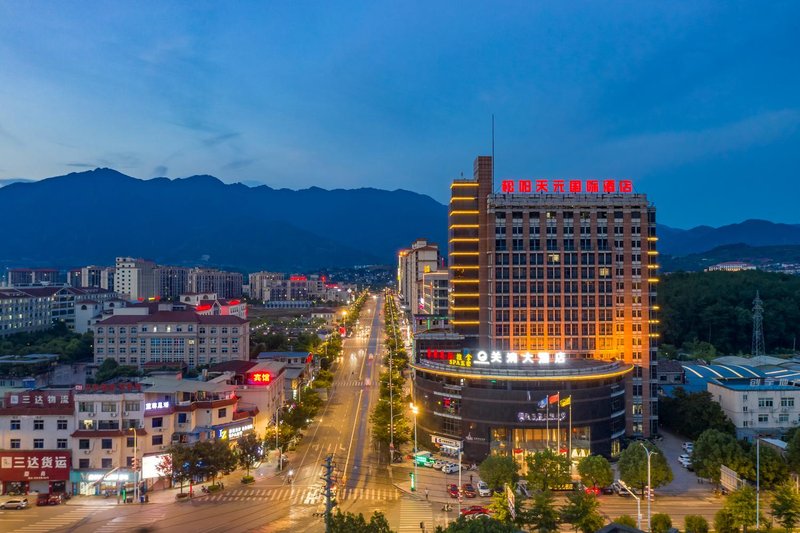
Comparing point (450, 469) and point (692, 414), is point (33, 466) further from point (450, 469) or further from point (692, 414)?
point (692, 414)

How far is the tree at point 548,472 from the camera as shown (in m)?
43.8

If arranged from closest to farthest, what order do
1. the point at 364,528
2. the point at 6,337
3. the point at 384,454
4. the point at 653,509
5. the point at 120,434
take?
the point at 364,528 < the point at 653,509 < the point at 120,434 < the point at 384,454 < the point at 6,337

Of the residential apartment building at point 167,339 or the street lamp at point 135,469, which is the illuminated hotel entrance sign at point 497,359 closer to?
the street lamp at point 135,469

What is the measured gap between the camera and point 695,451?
49.7m

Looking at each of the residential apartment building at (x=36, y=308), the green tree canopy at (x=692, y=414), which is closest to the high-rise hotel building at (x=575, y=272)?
the green tree canopy at (x=692, y=414)

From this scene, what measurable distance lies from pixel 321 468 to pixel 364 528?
26.2 meters

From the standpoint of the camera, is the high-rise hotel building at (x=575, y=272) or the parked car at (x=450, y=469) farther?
the high-rise hotel building at (x=575, y=272)

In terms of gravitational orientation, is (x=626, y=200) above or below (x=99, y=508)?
above

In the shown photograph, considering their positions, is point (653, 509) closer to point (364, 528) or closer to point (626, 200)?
point (364, 528)

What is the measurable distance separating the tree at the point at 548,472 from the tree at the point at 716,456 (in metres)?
12.6

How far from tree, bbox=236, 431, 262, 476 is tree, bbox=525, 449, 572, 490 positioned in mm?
23584

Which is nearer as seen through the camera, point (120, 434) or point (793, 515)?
point (793, 515)

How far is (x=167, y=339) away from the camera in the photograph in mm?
95188

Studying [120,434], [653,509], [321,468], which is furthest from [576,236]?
[120,434]
